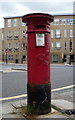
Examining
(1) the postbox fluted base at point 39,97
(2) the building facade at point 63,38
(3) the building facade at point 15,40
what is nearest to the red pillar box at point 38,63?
(1) the postbox fluted base at point 39,97

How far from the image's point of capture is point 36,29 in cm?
421

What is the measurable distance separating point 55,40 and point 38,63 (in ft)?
155

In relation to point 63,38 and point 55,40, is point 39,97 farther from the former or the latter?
point 55,40

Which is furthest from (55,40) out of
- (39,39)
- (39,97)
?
(39,97)

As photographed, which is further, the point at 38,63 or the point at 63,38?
the point at 63,38

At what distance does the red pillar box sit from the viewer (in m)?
4.17

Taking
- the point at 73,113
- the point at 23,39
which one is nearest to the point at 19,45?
the point at 23,39

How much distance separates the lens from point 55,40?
51000 millimetres

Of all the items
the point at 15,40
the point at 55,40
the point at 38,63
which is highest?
the point at 15,40

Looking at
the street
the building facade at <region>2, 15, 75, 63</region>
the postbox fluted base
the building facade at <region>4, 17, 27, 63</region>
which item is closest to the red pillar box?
the postbox fluted base

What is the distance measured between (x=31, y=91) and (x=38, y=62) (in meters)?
0.61

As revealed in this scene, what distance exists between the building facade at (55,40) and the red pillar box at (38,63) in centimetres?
4572

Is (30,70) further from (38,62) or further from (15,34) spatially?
(15,34)

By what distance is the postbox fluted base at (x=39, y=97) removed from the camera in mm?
4152
